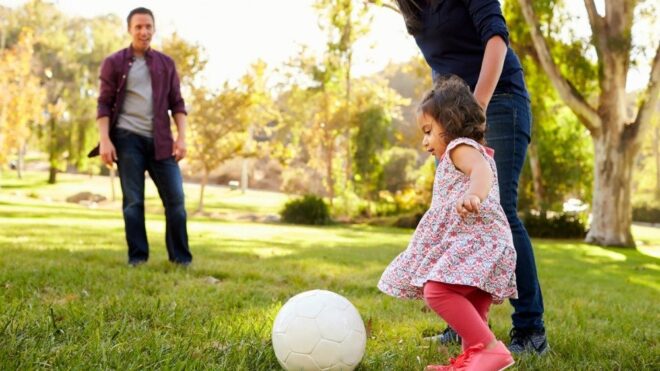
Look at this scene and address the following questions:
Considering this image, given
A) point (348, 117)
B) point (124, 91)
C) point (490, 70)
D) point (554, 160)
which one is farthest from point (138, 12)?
point (348, 117)

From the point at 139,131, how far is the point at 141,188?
0.57 m

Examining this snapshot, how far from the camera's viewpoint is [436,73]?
380 cm

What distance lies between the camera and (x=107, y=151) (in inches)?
235

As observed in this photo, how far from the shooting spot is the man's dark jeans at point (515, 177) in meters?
3.39

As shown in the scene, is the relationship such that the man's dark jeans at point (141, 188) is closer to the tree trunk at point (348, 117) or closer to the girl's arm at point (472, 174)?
the girl's arm at point (472, 174)

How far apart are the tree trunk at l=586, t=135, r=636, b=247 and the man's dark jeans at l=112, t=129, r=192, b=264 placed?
1333 centimetres

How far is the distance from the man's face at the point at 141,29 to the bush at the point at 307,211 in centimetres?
1801

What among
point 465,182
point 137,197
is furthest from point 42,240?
point 465,182

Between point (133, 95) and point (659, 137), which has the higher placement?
point (659, 137)

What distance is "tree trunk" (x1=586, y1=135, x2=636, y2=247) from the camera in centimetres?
1633

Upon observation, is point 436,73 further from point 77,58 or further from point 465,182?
point 77,58

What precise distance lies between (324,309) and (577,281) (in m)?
6.21

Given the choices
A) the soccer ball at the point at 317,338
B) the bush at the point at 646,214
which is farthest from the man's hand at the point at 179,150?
the bush at the point at 646,214

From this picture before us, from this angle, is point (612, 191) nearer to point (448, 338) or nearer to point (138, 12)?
point (138, 12)
